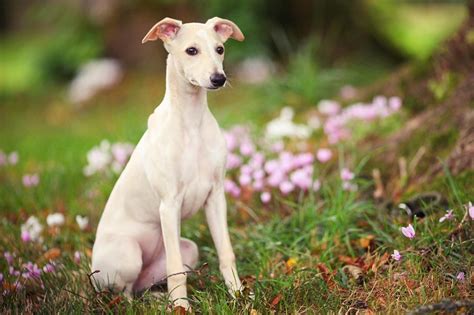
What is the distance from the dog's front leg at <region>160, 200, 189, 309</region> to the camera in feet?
11.3

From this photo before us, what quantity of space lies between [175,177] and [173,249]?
386 mm

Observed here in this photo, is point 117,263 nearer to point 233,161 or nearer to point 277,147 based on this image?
point 233,161

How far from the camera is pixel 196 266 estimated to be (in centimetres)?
396

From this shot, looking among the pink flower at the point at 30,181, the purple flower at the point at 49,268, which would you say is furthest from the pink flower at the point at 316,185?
the pink flower at the point at 30,181

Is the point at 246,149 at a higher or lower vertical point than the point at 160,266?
higher

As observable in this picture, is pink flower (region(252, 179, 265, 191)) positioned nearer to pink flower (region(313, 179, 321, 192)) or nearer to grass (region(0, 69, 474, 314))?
grass (region(0, 69, 474, 314))

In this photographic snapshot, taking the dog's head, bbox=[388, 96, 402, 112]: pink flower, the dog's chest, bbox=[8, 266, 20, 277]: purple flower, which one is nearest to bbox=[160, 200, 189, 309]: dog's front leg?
the dog's chest

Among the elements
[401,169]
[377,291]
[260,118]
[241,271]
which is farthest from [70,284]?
[260,118]

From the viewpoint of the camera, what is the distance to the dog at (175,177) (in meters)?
3.35

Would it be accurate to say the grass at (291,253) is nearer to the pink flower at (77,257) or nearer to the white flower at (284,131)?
the pink flower at (77,257)

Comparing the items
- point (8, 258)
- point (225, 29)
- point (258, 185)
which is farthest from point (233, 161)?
point (8, 258)

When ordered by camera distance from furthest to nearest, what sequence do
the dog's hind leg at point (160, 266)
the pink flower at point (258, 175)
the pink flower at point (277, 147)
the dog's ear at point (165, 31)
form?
1. the pink flower at point (277, 147)
2. the pink flower at point (258, 175)
3. the dog's hind leg at point (160, 266)
4. the dog's ear at point (165, 31)

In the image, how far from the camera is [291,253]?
395 centimetres

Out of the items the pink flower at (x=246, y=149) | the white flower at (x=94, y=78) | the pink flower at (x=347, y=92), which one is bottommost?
the pink flower at (x=246, y=149)
